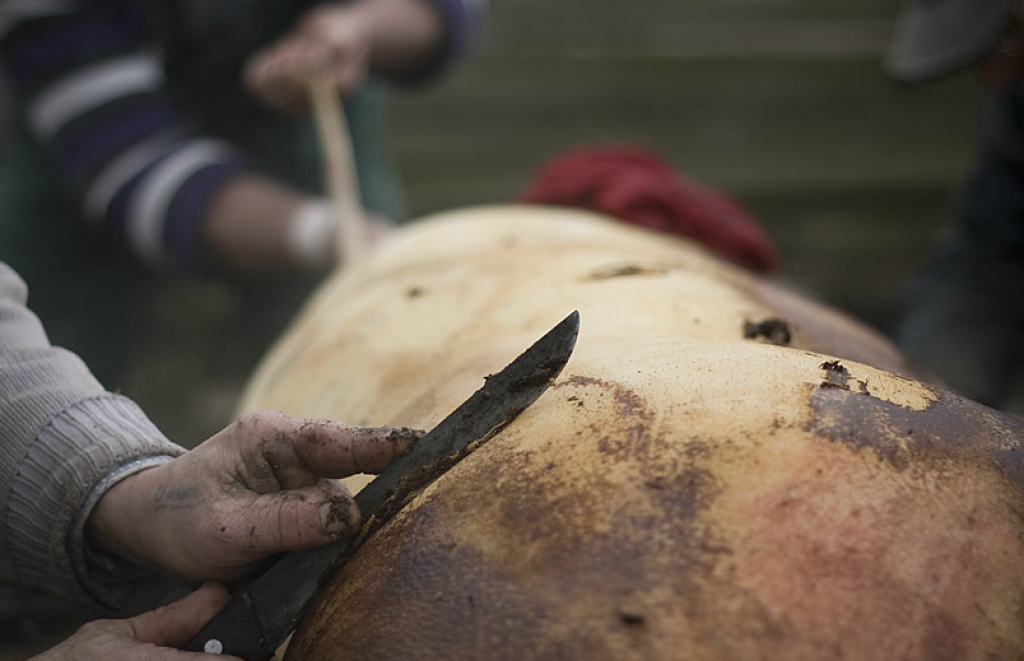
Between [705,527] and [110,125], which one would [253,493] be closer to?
[705,527]

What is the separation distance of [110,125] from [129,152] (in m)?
0.06

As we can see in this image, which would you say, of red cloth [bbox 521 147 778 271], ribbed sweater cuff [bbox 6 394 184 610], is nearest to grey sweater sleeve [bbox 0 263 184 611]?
→ ribbed sweater cuff [bbox 6 394 184 610]

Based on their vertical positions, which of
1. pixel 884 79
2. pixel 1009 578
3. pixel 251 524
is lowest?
pixel 884 79

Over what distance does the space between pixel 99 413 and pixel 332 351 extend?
0.33 meters

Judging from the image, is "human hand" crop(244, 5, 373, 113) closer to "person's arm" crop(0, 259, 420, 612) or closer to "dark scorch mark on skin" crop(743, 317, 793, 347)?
"person's arm" crop(0, 259, 420, 612)

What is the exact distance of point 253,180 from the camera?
1928 millimetres

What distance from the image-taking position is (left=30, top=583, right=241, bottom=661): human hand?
0.68 m

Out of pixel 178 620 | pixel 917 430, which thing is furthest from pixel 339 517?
pixel 917 430

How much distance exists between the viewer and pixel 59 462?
0.74 m

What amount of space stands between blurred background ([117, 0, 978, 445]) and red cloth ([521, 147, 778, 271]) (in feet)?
4.52

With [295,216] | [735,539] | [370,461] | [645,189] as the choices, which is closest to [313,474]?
[370,461]

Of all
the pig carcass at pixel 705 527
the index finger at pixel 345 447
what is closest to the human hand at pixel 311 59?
the pig carcass at pixel 705 527

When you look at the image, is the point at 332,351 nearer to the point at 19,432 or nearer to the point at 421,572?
the point at 19,432

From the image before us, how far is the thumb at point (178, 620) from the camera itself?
27.4 inches
